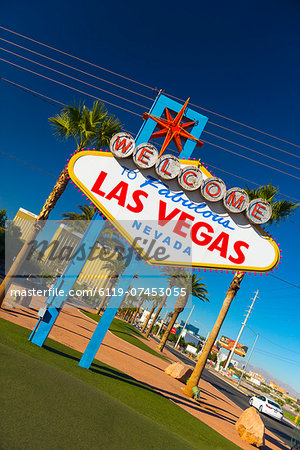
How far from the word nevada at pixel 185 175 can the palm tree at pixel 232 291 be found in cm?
630

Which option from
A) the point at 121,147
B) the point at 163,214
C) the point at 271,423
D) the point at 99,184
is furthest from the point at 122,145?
the point at 271,423

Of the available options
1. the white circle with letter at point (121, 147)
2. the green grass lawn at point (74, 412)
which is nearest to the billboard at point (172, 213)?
the white circle with letter at point (121, 147)

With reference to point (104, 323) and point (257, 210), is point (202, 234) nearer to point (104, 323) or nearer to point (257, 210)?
point (257, 210)

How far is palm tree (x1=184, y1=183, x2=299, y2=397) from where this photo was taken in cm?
1267

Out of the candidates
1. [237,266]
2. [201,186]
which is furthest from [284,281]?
[201,186]

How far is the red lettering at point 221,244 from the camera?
8.51 meters

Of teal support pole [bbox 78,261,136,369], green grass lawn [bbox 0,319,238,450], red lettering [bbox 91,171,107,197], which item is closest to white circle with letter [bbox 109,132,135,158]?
red lettering [bbox 91,171,107,197]

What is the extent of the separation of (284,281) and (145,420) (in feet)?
41.8

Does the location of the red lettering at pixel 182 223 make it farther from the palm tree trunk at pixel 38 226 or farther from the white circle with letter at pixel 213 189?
the palm tree trunk at pixel 38 226

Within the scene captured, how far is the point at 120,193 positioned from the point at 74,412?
19.8 feet

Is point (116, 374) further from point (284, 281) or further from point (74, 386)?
point (284, 281)

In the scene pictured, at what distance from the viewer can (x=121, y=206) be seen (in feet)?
28.7

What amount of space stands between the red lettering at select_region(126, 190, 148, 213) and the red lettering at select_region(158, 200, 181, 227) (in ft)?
2.00

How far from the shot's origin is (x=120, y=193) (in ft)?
29.1
